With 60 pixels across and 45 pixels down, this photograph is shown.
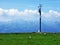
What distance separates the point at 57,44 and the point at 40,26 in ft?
114

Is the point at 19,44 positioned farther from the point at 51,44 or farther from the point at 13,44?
the point at 51,44

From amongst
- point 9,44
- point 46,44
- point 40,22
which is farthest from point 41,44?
point 40,22

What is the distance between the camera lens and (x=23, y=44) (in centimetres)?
2730

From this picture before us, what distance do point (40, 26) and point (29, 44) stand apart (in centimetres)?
3534

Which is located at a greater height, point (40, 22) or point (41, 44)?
point (41, 44)

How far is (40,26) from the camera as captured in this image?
62031 mm

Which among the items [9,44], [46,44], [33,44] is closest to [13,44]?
[9,44]

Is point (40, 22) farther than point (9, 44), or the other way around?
point (40, 22)

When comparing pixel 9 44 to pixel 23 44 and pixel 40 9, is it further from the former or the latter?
pixel 40 9

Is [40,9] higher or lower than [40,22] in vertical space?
higher

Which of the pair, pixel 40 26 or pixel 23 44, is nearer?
pixel 23 44

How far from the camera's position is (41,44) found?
89.4ft

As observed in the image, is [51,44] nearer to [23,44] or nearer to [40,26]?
[23,44]

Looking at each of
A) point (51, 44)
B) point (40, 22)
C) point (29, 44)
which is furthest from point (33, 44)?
point (40, 22)
